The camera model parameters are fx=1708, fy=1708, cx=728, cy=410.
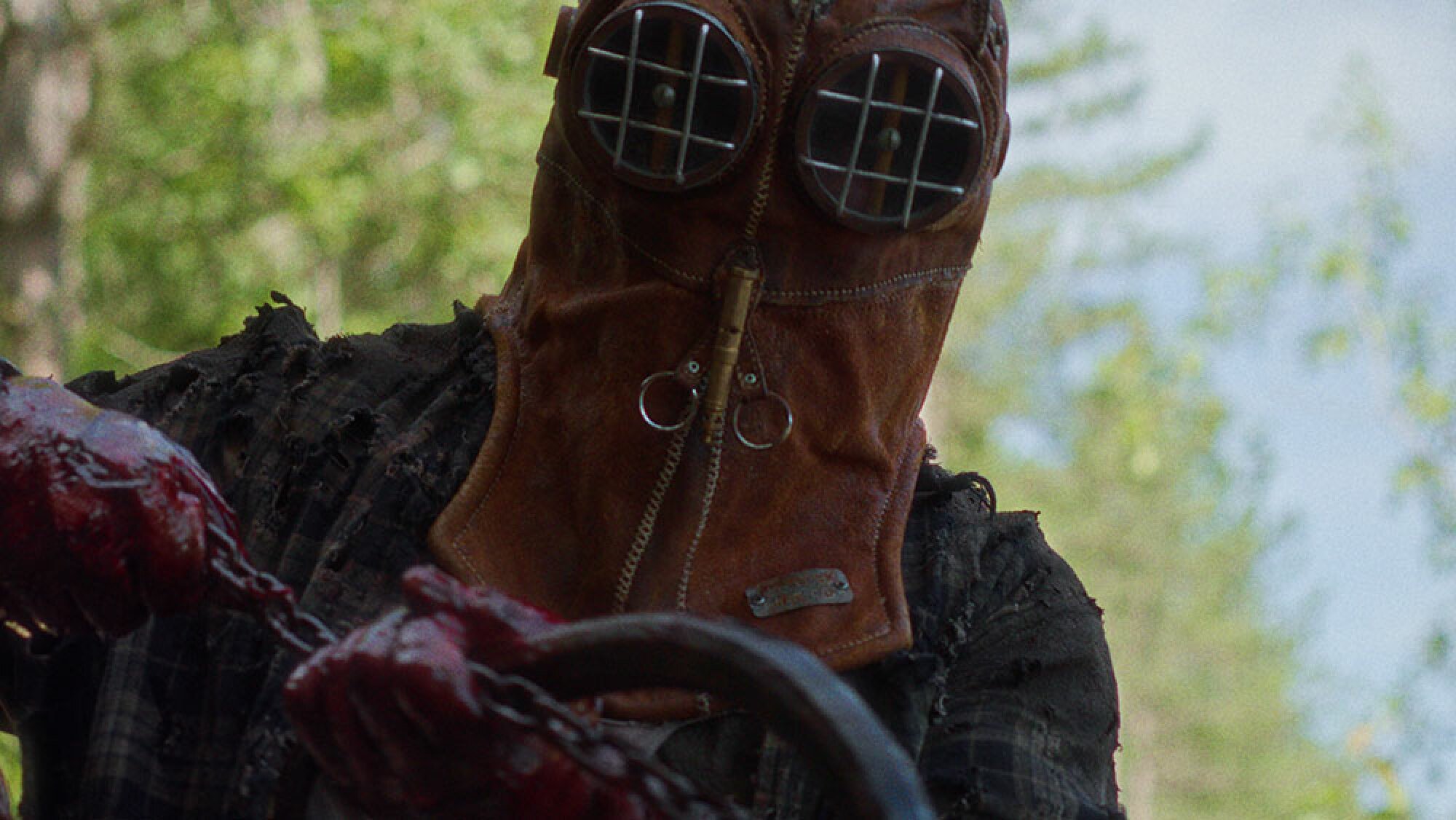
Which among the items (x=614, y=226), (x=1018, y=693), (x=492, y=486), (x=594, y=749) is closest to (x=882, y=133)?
(x=614, y=226)

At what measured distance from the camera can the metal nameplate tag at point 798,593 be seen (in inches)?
83.0

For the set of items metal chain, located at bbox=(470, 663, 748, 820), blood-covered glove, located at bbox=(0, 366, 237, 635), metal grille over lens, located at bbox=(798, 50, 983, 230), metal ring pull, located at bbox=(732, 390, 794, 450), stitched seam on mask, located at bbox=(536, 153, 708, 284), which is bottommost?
metal chain, located at bbox=(470, 663, 748, 820)

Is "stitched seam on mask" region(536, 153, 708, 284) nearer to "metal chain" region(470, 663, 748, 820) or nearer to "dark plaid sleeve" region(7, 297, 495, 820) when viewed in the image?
"dark plaid sleeve" region(7, 297, 495, 820)

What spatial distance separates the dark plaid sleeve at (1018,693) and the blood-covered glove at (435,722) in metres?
0.99

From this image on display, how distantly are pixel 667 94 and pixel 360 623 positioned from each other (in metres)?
0.73

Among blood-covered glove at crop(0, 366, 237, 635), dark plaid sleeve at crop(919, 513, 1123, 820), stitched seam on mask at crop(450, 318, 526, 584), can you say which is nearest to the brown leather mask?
stitched seam on mask at crop(450, 318, 526, 584)

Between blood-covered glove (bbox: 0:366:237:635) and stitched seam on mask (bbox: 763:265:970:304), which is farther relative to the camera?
stitched seam on mask (bbox: 763:265:970:304)

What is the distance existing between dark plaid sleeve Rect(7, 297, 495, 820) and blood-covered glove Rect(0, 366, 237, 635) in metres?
0.46

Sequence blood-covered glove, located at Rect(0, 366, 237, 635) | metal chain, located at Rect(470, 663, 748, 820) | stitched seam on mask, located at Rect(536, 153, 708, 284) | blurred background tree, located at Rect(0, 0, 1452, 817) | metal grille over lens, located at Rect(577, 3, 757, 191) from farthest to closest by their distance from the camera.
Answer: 1. blurred background tree, located at Rect(0, 0, 1452, 817)
2. stitched seam on mask, located at Rect(536, 153, 708, 284)
3. metal grille over lens, located at Rect(577, 3, 757, 191)
4. blood-covered glove, located at Rect(0, 366, 237, 635)
5. metal chain, located at Rect(470, 663, 748, 820)

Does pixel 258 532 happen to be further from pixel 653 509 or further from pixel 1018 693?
pixel 1018 693

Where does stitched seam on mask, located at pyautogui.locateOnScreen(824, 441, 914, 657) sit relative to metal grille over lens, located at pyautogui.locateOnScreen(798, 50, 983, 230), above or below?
below

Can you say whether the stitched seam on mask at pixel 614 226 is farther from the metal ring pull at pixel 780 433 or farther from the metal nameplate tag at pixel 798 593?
the metal nameplate tag at pixel 798 593

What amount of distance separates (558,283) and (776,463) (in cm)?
37

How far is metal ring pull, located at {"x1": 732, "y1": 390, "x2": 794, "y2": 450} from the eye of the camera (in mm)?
2111
